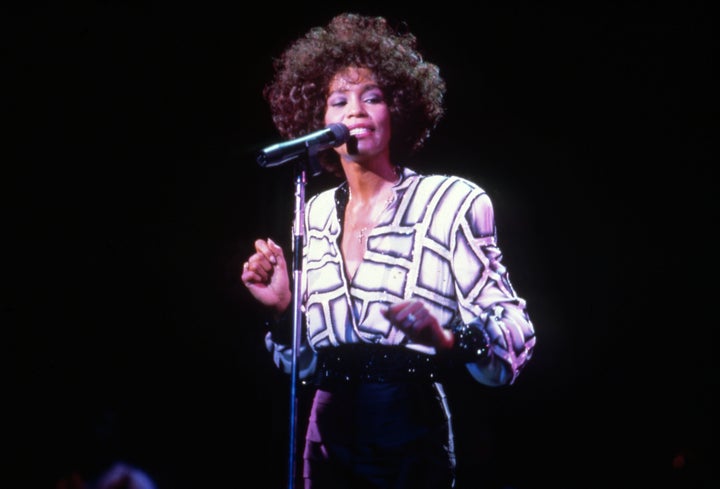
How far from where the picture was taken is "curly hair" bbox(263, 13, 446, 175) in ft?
9.61

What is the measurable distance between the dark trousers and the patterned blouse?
16cm

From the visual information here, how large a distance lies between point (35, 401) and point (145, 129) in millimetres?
1515

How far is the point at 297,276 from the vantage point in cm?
211

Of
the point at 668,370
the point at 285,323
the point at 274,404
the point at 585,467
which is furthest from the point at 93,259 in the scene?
the point at 668,370

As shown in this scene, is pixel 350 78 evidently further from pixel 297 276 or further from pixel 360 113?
pixel 297 276

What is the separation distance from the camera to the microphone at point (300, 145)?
2082 millimetres

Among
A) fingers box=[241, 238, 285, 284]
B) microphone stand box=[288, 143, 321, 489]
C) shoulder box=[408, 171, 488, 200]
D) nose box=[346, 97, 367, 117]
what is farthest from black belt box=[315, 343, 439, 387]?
nose box=[346, 97, 367, 117]

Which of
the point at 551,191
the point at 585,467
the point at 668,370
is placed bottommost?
the point at 585,467

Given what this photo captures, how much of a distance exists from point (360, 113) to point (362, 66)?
0.30 meters

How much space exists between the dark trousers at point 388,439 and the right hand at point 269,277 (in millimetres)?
365

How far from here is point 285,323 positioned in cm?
251

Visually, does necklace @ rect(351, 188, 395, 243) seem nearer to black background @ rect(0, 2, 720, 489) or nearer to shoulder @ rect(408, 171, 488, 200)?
shoulder @ rect(408, 171, 488, 200)

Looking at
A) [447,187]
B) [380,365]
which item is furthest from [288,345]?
[447,187]

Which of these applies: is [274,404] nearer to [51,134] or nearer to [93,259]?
[93,259]
